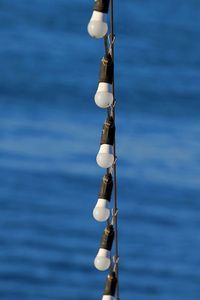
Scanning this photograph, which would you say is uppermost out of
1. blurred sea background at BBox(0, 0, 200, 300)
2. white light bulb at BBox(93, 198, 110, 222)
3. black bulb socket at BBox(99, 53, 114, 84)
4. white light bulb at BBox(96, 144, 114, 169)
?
blurred sea background at BBox(0, 0, 200, 300)

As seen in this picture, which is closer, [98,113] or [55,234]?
[55,234]

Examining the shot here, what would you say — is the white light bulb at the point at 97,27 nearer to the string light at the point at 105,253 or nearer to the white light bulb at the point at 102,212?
the white light bulb at the point at 102,212

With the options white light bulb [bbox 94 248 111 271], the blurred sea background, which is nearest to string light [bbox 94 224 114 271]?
white light bulb [bbox 94 248 111 271]

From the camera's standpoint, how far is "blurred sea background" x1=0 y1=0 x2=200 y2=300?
1029 inches

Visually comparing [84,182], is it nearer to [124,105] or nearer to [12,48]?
[124,105]

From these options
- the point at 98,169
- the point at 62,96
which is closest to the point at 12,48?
the point at 62,96

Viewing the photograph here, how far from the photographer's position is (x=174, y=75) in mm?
33125

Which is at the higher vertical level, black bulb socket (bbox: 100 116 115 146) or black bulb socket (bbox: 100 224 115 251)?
black bulb socket (bbox: 100 116 115 146)

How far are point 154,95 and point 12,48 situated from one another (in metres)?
2.97

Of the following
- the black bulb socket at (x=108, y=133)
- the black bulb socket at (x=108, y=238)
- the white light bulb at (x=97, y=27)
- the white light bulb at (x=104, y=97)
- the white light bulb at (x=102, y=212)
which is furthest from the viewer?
the black bulb socket at (x=108, y=238)

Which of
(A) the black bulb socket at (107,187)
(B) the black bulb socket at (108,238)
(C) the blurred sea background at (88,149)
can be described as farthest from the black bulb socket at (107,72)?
(C) the blurred sea background at (88,149)

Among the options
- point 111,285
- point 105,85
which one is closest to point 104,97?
point 105,85

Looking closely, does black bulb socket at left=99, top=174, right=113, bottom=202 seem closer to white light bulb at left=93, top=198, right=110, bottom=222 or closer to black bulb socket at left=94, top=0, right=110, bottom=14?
white light bulb at left=93, top=198, right=110, bottom=222

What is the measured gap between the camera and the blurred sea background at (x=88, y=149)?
26.1 meters
